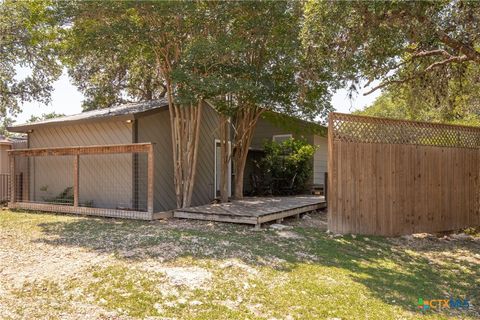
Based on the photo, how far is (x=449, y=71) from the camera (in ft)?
28.9

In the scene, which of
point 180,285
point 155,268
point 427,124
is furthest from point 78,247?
point 427,124

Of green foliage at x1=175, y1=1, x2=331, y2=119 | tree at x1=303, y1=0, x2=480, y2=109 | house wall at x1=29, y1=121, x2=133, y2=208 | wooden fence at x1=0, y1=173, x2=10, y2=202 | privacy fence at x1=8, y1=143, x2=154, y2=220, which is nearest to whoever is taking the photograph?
tree at x1=303, y1=0, x2=480, y2=109

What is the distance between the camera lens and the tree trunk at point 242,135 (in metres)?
11.7

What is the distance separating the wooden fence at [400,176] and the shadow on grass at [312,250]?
1.59 feet

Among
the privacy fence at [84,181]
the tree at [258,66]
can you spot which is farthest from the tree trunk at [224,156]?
→ the privacy fence at [84,181]

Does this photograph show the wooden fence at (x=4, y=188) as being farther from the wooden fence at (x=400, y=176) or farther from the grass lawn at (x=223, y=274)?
the wooden fence at (x=400, y=176)

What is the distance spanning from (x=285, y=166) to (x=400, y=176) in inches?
263

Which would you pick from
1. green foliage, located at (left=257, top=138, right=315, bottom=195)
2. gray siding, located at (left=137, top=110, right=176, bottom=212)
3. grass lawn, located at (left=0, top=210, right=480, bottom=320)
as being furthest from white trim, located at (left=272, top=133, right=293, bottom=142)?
grass lawn, located at (left=0, top=210, right=480, bottom=320)

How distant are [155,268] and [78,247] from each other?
1.71 meters

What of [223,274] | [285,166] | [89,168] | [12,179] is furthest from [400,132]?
[12,179]

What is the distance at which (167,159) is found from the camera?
34.8 ft

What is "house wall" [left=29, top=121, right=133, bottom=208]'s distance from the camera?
32.6 feet

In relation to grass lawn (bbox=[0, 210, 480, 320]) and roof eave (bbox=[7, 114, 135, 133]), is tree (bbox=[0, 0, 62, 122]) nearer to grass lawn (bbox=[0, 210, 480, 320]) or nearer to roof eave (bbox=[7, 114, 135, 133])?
roof eave (bbox=[7, 114, 135, 133])

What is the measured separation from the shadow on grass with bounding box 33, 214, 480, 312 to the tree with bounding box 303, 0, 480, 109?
11.0 feet
